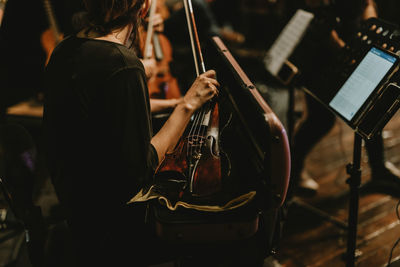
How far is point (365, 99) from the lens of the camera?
147cm

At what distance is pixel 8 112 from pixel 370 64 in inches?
119

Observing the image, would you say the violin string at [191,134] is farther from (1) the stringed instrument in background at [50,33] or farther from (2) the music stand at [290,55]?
(1) the stringed instrument in background at [50,33]

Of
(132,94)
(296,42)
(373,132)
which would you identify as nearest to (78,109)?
(132,94)

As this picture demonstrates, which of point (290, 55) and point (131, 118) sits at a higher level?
point (131, 118)

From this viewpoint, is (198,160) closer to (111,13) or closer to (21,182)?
(111,13)

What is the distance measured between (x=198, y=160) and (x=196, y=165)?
0.06 feet

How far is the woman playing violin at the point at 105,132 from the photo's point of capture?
1112mm

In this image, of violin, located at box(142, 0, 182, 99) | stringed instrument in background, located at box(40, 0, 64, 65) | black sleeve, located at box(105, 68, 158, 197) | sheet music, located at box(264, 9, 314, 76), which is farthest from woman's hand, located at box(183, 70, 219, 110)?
stringed instrument in background, located at box(40, 0, 64, 65)

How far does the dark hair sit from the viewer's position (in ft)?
3.84

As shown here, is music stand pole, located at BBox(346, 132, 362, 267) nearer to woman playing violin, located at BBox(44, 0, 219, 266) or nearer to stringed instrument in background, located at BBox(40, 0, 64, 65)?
woman playing violin, located at BBox(44, 0, 219, 266)

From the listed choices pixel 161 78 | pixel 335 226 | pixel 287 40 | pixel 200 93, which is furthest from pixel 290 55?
pixel 200 93

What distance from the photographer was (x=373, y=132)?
137cm

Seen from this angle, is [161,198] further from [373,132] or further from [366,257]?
[366,257]

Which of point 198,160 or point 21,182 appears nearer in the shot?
point 198,160
